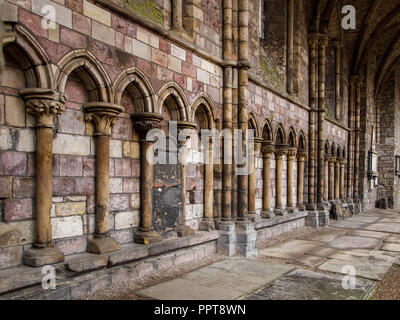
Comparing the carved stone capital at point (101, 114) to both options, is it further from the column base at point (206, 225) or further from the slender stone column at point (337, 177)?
the slender stone column at point (337, 177)

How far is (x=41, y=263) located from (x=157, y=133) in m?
2.32

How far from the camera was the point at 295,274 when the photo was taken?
15.7ft

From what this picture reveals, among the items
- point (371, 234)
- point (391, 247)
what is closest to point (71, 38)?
point (391, 247)

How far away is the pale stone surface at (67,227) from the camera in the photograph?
366cm

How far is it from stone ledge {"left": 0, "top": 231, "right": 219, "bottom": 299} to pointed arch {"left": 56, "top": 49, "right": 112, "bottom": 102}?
1788 millimetres

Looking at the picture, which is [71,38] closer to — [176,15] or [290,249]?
[176,15]

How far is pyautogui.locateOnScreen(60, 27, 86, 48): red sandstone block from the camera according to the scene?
3666 millimetres

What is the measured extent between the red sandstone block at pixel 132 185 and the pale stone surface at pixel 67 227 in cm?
80

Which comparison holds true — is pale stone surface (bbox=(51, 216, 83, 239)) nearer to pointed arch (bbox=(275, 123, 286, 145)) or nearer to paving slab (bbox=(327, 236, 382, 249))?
paving slab (bbox=(327, 236, 382, 249))

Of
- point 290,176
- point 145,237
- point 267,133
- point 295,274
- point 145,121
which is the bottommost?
point 295,274

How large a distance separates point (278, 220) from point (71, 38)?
6.18m

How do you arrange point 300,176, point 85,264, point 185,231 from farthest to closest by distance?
point 300,176, point 185,231, point 85,264

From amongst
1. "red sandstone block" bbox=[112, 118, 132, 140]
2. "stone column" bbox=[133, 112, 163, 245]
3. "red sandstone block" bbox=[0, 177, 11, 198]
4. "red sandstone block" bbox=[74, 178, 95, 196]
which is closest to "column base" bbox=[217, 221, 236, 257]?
"stone column" bbox=[133, 112, 163, 245]

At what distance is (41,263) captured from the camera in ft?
10.9
